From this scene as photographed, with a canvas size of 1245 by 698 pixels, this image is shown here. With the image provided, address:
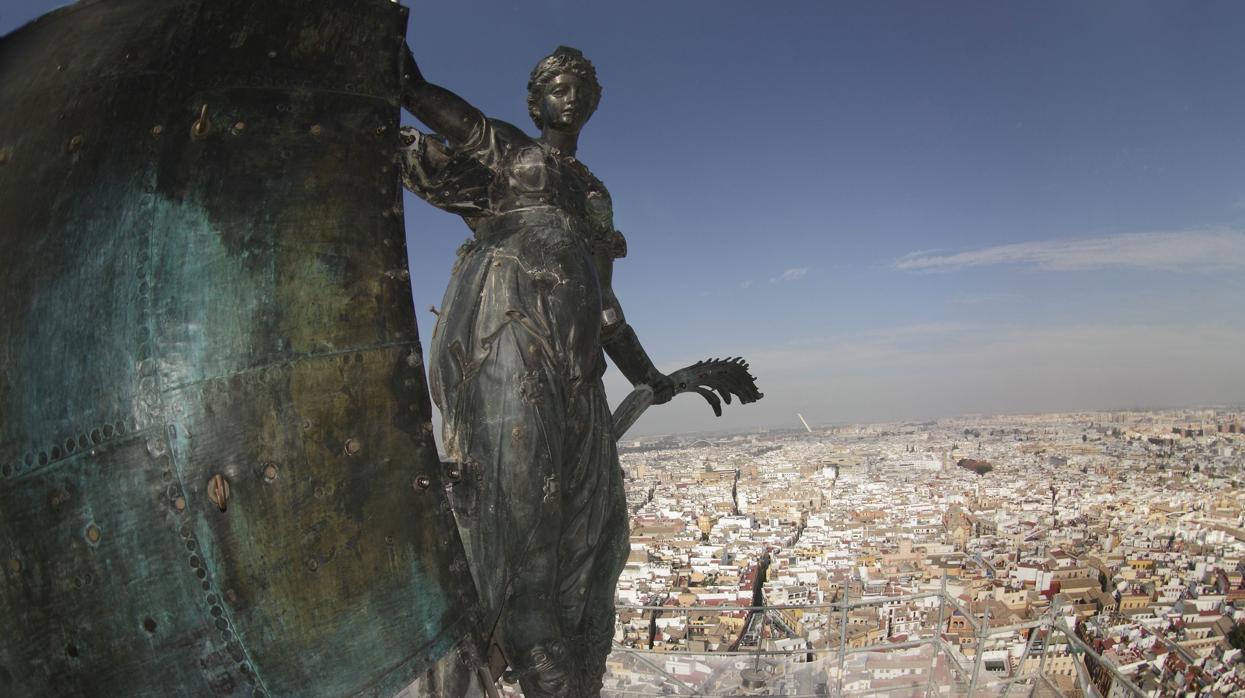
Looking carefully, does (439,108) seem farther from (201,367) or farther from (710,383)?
(710,383)

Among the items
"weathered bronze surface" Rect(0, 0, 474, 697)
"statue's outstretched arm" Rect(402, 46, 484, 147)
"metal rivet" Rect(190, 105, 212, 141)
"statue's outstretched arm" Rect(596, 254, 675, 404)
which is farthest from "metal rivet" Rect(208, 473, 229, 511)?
"statue's outstretched arm" Rect(596, 254, 675, 404)

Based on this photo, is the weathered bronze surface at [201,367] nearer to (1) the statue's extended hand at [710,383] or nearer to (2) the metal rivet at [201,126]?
(2) the metal rivet at [201,126]

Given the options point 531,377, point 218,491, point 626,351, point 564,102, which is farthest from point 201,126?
point 626,351

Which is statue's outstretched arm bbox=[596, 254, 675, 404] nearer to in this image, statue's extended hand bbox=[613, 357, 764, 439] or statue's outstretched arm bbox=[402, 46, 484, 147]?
statue's extended hand bbox=[613, 357, 764, 439]

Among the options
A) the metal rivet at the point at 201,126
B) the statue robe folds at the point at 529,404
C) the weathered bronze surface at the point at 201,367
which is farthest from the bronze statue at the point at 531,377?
the metal rivet at the point at 201,126

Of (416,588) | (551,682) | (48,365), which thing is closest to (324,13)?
(48,365)

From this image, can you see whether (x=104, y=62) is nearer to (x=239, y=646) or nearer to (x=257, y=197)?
(x=257, y=197)
